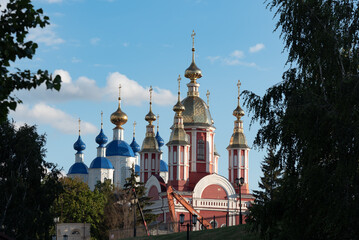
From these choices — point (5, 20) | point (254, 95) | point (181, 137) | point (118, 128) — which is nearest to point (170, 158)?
point (181, 137)

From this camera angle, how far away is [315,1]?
784 inches

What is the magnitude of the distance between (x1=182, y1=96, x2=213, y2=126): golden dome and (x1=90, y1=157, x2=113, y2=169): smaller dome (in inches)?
1407

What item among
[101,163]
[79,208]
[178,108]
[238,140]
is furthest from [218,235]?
[101,163]

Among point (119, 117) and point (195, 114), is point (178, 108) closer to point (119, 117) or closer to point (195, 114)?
point (195, 114)

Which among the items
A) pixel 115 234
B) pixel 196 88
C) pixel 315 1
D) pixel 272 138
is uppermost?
pixel 196 88

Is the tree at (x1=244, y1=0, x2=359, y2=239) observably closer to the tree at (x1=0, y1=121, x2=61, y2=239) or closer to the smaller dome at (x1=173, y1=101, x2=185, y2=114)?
the tree at (x1=0, y1=121, x2=61, y2=239)

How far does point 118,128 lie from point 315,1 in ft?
270

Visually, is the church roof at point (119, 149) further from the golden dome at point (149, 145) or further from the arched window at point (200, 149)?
the arched window at point (200, 149)

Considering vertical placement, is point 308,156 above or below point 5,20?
below

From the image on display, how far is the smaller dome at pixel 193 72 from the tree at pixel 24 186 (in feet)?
110

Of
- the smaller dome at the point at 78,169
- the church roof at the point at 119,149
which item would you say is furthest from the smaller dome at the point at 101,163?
the church roof at the point at 119,149

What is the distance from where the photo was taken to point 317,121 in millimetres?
17703

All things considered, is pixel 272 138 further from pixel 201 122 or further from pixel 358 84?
pixel 201 122

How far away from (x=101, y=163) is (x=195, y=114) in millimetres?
36513
